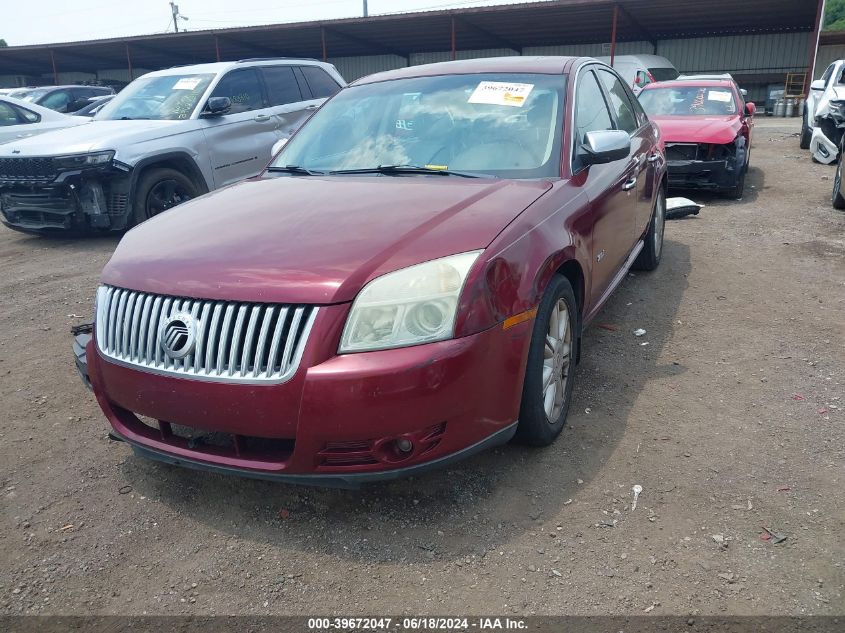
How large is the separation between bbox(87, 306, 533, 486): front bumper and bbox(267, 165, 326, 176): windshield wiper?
151 centimetres

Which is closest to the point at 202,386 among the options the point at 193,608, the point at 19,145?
the point at 193,608

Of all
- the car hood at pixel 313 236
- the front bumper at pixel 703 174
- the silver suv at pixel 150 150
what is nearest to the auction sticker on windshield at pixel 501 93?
the car hood at pixel 313 236

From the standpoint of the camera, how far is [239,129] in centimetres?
777

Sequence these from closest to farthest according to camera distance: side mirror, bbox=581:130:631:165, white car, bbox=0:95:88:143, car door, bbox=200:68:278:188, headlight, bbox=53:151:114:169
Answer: side mirror, bbox=581:130:631:165 < headlight, bbox=53:151:114:169 < car door, bbox=200:68:278:188 < white car, bbox=0:95:88:143

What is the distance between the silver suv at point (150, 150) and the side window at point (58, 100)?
7.41 m

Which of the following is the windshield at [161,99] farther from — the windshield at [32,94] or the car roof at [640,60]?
the car roof at [640,60]

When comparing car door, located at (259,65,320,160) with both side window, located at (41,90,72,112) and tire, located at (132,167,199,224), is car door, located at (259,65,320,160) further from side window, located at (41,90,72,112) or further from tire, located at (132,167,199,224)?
side window, located at (41,90,72,112)

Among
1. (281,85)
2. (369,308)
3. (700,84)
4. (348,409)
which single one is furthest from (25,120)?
(700,84)

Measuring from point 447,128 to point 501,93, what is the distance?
36cm

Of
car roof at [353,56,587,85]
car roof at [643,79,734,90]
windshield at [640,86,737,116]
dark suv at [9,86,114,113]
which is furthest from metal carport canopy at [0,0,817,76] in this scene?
car roof at [353,56,587,85]

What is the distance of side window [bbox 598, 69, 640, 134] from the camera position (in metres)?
4.58

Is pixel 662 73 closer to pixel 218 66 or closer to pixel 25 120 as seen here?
pixel 218 66

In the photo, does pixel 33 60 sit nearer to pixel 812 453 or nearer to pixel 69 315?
pixel 69 315

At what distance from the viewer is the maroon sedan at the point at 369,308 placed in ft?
7.45
